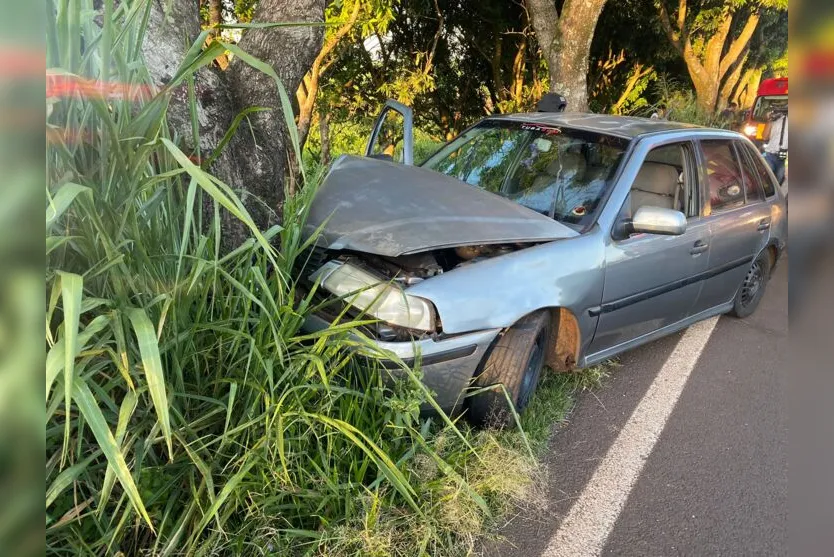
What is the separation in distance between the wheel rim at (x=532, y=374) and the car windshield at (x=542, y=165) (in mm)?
748

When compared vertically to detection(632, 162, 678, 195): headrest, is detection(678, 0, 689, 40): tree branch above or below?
above

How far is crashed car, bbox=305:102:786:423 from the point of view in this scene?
278 cm

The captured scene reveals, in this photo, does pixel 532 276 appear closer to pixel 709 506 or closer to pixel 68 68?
pixel 709 506

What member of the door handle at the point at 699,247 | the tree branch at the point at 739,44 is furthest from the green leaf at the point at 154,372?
the tree branch at the point at 739,44

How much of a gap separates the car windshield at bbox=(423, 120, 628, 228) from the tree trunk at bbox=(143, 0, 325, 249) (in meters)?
1.13

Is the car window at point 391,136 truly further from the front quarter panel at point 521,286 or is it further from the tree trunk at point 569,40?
the front quarter panel at point 521,286

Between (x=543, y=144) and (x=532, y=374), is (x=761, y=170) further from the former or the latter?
(x=532, y=374)

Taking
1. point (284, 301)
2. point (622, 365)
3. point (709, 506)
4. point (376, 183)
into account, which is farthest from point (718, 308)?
point (284, 301)

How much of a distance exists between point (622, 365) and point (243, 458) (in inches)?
114

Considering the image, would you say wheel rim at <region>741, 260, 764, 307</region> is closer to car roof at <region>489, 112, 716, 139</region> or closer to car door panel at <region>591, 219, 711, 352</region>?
car door panel at <region>591, 219, 711, 352</region>

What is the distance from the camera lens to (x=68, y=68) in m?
1.59

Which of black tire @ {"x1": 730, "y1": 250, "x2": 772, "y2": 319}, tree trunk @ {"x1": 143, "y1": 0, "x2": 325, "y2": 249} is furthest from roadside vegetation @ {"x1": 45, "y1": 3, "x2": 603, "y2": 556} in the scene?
black tire @ {"x1": 730, "y1": 250, "x2": 772, "y2": 319}

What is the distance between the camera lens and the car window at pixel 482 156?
3957 millimetres
